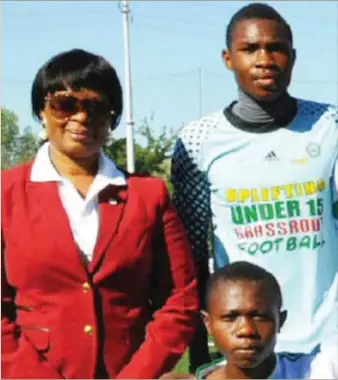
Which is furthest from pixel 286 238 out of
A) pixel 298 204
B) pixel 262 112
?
pixel 262 112

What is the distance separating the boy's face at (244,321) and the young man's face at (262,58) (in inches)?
27.8

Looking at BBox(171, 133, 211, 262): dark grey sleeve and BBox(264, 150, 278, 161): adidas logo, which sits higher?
BBox(264, 150, 278, 161): adidas logo

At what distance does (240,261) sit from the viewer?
3.45m

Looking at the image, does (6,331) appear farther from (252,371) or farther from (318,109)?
(318,109)

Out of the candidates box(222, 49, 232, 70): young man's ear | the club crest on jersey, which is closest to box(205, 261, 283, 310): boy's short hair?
the club crest on jersey

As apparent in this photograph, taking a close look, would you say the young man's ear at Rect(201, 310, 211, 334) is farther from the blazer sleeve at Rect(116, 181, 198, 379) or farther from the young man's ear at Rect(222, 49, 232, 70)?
the young man's ear at Rect(222, 49, 232, 70)

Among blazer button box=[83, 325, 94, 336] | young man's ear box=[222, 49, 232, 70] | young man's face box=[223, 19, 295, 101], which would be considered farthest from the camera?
young man's ear box=[222, 49, 232, 70]

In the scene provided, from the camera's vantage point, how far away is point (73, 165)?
3.35 meters

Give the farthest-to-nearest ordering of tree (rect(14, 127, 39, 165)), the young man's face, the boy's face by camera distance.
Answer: tree (rect(14, 127, 39, 165)) < the young man's face < the boy's face

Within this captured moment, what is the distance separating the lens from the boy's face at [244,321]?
3145 millimetres

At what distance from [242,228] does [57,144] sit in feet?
2.37

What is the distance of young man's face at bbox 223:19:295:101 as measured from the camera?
3504 mm

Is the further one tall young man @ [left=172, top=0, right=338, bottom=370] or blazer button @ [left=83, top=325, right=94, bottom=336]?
tall young man @ [left=172, top=0, right=338, bottom=370]

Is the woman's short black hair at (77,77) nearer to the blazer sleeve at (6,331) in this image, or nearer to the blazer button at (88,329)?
the blazer sleeve at (6,331)
